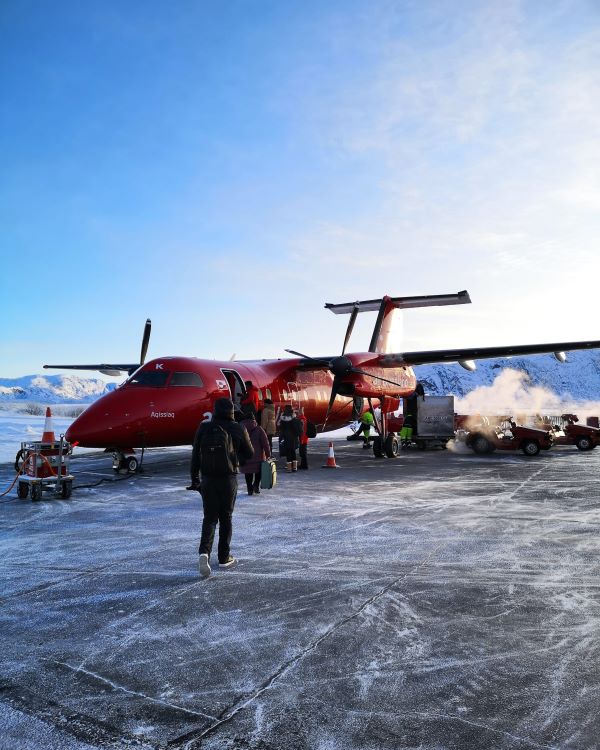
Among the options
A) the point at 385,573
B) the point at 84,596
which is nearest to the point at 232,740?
the point at 84,596

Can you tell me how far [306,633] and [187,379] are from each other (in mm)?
11704

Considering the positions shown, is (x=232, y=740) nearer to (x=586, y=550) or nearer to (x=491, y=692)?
(x=491, y=692)

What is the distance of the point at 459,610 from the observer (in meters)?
4.98

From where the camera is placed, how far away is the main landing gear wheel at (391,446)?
2028 cm

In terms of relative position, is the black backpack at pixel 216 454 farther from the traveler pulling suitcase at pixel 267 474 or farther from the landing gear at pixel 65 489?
the landing gear at pixel 65 489

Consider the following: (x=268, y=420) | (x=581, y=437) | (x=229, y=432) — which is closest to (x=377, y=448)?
(x=268, y=420)

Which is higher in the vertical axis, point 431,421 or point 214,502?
point 214,502

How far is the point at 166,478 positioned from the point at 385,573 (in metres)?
9.40

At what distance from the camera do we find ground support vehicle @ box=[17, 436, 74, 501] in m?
11.0

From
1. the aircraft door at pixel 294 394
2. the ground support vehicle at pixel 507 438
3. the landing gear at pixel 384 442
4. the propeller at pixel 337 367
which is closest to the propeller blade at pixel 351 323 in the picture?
the propeller at pixel 337 367

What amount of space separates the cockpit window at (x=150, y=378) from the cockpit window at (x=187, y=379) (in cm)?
22

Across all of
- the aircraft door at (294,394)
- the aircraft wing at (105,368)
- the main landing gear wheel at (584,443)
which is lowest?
the main landing gear wheel at (584,443)

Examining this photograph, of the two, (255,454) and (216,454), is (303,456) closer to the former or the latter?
(255,454)

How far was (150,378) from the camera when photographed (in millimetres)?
15266
